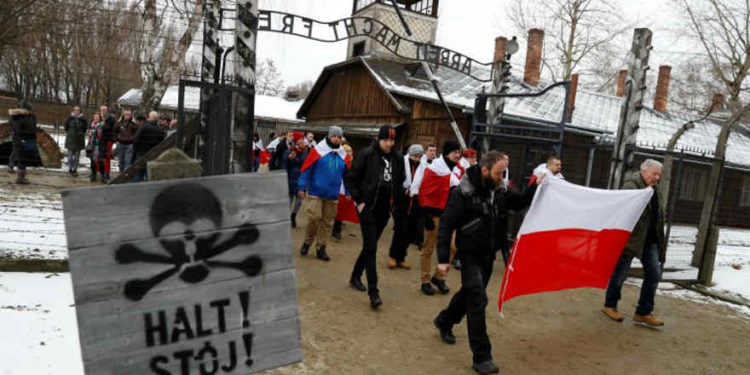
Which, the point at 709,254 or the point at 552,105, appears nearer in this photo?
the point at 709,254

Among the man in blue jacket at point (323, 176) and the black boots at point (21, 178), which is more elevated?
the man in blue jacket at point (323, 176)

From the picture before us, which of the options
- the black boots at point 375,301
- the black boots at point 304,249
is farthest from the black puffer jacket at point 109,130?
the black boots at point 375,301

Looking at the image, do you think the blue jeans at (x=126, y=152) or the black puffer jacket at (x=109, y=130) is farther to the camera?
the blue jeans at (x=126, y=152)

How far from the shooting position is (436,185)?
683cm

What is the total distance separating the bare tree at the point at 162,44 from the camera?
6627 mm

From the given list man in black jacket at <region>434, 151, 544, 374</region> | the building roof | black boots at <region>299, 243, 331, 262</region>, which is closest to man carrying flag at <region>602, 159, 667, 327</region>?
man in black jacket at <region>434, 151, 544, 374</region>

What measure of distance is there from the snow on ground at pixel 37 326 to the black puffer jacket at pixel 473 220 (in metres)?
3.05

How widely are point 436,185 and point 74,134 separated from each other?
33.6 feet

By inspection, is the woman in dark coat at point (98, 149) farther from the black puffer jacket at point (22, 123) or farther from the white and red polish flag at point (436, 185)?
the white and red polish flag at point (436, 185)

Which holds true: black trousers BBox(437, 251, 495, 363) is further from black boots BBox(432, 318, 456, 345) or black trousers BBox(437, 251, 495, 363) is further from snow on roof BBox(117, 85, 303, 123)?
snow on roof BBox(117, 85, 303, 123)

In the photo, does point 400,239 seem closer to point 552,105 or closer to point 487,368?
point 487,368

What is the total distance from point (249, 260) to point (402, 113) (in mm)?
14049

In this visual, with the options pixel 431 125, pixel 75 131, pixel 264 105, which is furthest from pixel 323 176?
pixel 264 105

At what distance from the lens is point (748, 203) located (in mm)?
20922
